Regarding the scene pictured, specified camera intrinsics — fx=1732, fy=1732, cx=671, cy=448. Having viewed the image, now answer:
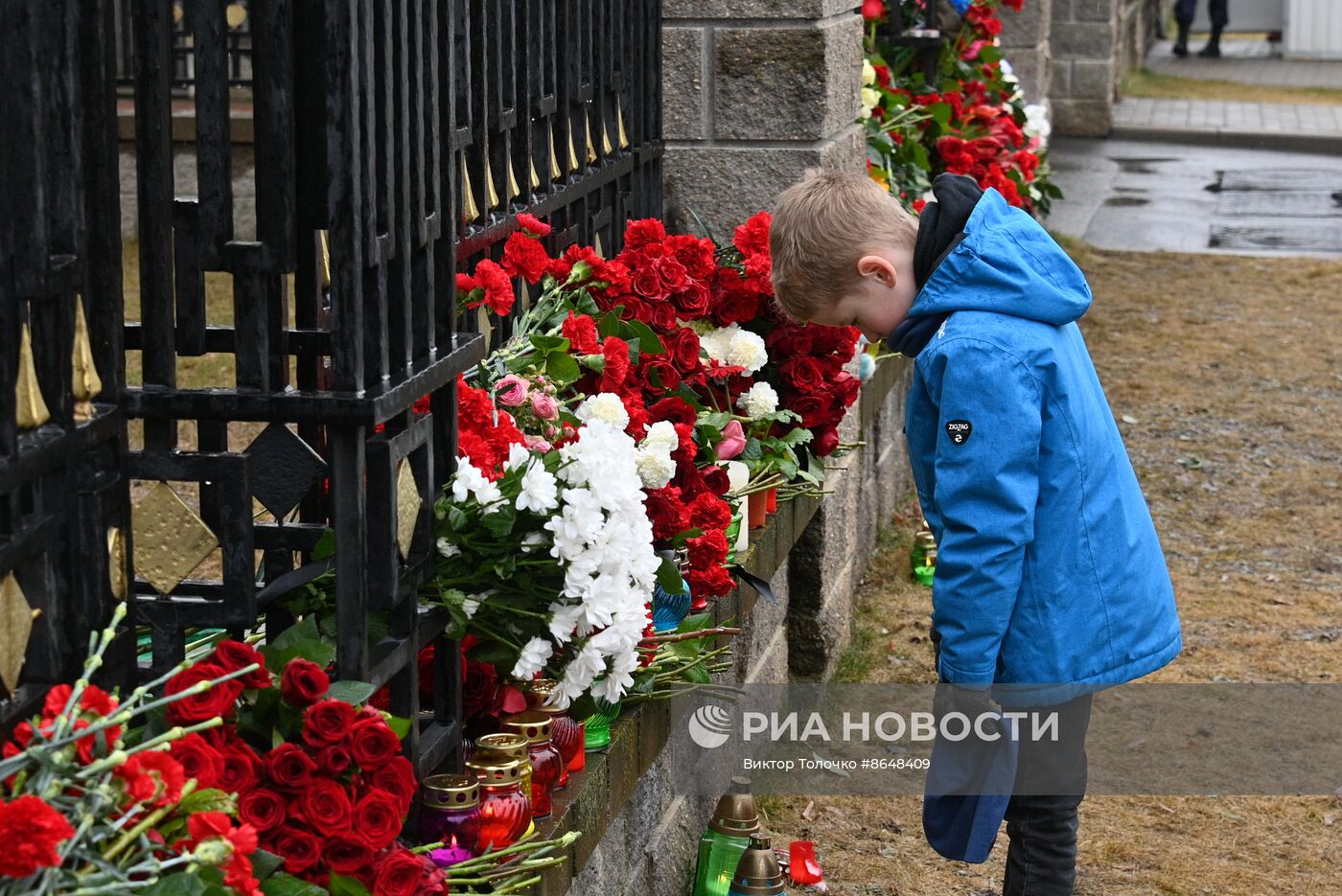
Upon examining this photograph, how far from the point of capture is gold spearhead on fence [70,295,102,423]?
70.3 inches

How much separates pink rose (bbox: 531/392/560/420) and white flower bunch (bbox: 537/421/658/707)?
0.37m

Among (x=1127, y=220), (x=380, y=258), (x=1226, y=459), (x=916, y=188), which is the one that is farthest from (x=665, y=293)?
(x=1127, y=220)

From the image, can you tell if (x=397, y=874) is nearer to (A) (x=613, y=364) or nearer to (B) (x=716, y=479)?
(A) (x=613, y=364)

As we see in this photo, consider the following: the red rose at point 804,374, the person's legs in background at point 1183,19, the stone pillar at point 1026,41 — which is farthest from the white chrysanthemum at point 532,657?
the person's legs in background at point 1183,19

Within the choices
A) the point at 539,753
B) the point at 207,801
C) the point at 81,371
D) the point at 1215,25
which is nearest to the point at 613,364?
the point at 539,753

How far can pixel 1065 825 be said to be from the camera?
3020 mm

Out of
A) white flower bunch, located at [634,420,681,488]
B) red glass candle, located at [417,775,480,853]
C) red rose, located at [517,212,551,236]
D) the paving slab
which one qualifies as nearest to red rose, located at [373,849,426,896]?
red glass candle, located at [417,775,480,853]

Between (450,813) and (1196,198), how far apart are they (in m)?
12.4

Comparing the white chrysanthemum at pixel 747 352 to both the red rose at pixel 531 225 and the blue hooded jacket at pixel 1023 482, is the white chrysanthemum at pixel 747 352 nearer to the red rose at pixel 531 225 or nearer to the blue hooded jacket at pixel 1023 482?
the red rose at pixel 531 225

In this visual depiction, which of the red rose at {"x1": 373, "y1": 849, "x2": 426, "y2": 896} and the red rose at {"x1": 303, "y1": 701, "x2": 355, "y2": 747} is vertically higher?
the red rose at {"x1": 303, "y1": 701, "x2": 355, "y2": 747}

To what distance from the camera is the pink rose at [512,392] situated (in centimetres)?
268

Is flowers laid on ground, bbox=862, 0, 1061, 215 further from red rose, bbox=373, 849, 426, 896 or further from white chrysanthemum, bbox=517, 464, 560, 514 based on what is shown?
red rose, bbox=373, 849, 426, 896

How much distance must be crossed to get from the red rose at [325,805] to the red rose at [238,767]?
0.06m

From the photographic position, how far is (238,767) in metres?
1.71
